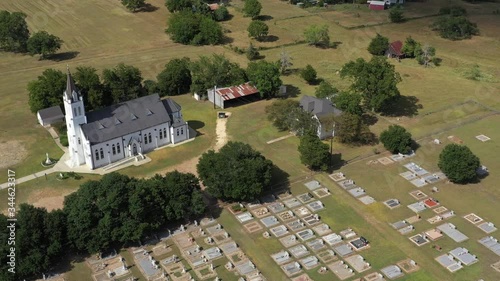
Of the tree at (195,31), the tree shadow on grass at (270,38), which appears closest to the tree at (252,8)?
the tree shadow on grass at (270,38)

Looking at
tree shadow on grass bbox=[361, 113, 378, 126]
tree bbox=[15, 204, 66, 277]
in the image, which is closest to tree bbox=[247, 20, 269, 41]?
tree shadow on grass bbox=[361, 113, 378, 126]

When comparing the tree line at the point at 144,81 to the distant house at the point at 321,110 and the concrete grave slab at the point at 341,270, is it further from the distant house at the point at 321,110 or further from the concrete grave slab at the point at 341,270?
the concrete grave slab at the point at 341,270

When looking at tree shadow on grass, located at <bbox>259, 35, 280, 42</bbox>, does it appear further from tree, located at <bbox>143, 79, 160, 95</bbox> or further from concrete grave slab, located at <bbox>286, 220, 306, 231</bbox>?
concrete grave slab, located at <bbox>286, 220, 306, 231</bbox>

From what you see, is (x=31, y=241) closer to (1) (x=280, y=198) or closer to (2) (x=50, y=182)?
(2) (x=50, y=182)

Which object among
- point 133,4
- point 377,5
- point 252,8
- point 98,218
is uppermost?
point 133,4

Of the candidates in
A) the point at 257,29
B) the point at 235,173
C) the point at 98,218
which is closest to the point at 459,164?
the point at 235,173

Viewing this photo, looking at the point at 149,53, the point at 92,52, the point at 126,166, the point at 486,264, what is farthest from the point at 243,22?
the point at 486,264

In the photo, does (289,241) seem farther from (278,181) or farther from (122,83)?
(122,83)
